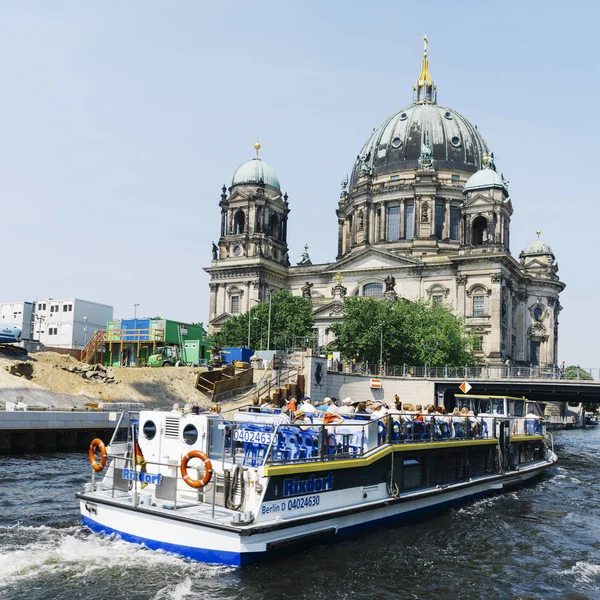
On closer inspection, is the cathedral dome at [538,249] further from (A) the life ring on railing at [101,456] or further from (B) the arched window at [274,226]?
(A) the life ring on railing at [101,456]

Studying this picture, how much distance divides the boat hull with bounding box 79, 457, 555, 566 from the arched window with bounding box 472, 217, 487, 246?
79.3m

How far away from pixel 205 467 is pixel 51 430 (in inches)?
923

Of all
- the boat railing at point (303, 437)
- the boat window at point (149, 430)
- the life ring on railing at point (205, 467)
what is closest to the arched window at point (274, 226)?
the boat railing at point (303, 437)

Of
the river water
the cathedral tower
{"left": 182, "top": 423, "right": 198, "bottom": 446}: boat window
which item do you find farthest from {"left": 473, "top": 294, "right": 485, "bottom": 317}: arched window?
{"left": 182, "top": 423, "right": 198, "bottom": 446}: boat window

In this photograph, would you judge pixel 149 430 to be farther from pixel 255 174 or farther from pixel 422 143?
pixel 422 143

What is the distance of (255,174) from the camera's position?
106 m

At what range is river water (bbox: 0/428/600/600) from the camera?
15.9 m

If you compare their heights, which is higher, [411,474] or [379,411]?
[379,411]

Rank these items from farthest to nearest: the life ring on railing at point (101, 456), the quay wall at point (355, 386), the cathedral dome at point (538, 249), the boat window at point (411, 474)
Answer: the cathedral dome at point (538, 249) < the quay wall at point (355, 386) < the boat window at point (411, 474) < the life ring on railing at point (101, 456)

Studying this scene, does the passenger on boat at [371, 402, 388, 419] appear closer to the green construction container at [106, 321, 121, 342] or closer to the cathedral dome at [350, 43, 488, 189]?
the green construction container at [106, 321, 121, 342]

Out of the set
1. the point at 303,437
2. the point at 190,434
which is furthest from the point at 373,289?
the point at 190,434

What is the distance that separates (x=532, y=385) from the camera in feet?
209

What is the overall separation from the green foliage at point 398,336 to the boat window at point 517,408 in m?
38.4

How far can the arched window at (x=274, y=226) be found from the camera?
107 m
